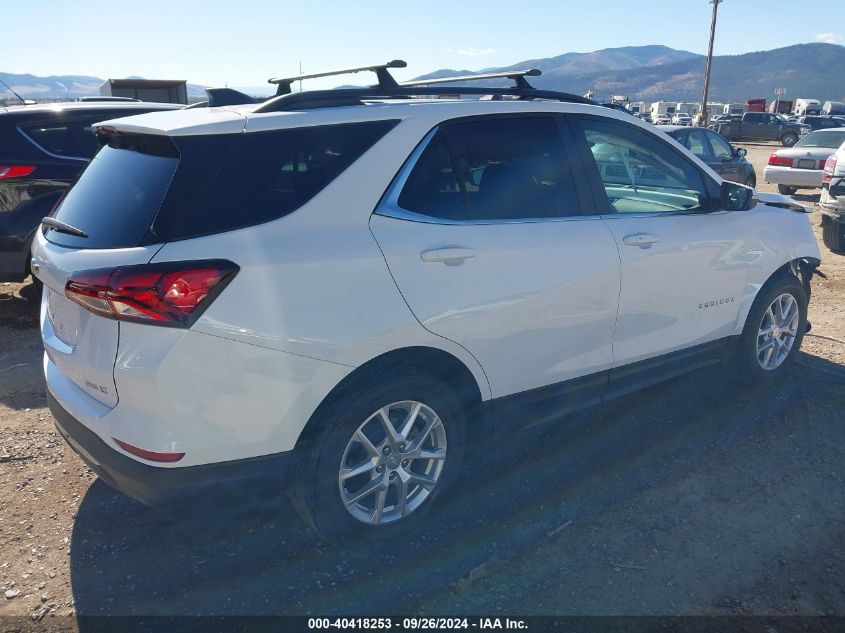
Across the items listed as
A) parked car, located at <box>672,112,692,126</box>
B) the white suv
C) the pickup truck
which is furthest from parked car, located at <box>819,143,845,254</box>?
parked car, located at <box>672,112,692,126</box>

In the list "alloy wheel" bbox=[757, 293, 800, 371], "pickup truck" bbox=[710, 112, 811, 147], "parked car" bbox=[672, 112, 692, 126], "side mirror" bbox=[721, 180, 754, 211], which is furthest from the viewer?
"parked car" bbox=[672, 112, 692, 126]

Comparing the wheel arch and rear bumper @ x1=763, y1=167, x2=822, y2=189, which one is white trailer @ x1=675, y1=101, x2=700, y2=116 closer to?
rear bumper @ x1=763, y1=167, x2=822, y2=189

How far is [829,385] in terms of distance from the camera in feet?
15.4

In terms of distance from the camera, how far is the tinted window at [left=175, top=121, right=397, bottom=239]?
7.87ft

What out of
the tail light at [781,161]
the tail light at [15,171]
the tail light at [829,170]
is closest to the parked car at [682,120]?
the tail light at [781,161]

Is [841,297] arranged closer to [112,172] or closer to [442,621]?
[442,621]

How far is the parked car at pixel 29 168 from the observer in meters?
5.66

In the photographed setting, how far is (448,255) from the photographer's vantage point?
9.21 feet

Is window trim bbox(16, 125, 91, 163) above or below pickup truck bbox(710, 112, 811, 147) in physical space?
above

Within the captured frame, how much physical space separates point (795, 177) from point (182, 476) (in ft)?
49.5

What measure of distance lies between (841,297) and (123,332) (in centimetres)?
704

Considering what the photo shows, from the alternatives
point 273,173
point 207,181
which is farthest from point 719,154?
point 207,181

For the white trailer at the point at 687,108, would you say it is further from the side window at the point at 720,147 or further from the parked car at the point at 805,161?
the side window at the point at 720,147

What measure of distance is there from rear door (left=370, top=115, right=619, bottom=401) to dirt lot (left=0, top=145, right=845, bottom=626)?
60 cm
